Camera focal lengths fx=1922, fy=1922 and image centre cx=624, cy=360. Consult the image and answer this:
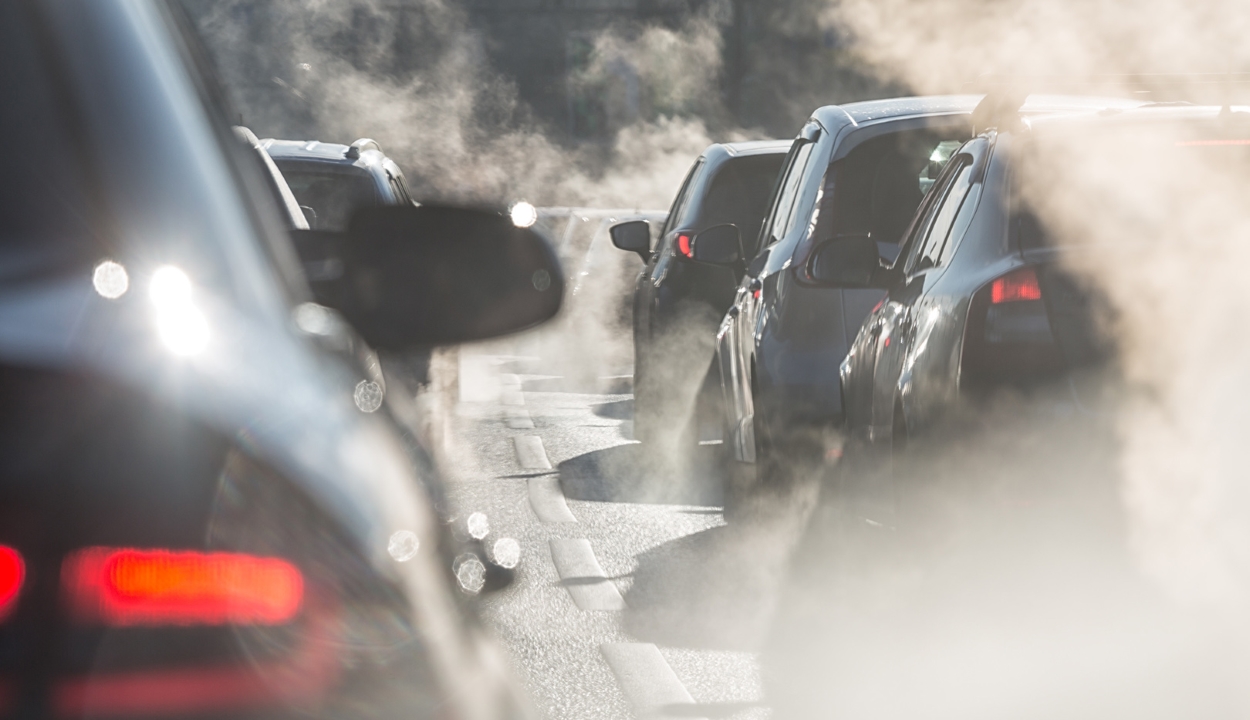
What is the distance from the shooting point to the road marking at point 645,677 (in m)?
4.75

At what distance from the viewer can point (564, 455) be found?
10461 millimetres

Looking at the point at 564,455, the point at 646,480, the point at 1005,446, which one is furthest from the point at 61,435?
the point at 564,455

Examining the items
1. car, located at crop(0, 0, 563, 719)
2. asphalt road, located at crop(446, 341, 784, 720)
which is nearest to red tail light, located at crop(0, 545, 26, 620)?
car, located at crop(0, 0, 563, 719)

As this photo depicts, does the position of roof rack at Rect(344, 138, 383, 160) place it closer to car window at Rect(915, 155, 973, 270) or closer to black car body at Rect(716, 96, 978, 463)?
black car body at Rect(716, 96, 978, 463)

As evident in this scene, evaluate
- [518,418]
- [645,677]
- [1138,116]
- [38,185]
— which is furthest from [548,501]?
[38,185]

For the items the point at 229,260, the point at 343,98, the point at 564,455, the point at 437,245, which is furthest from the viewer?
the point at 343,98

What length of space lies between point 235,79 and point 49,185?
34.4 metres

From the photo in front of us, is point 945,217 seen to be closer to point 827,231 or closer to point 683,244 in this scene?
point 827,231

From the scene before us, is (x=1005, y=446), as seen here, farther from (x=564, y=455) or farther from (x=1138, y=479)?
(x=564, y=455)

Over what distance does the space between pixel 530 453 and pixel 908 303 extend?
18.8 ft

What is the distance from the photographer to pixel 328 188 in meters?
9.16

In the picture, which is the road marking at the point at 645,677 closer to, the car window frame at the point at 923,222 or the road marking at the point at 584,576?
the road marking at the point at 584,576

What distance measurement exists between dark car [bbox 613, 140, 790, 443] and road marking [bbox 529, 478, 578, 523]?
0.85 m

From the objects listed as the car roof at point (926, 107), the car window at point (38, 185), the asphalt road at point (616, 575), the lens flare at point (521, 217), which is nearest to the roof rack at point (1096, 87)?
the car roof at point (926, 107)
